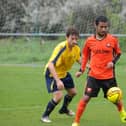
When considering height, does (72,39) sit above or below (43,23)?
above

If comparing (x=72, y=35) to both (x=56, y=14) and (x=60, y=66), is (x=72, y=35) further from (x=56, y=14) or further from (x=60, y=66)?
(x=56, y=14)

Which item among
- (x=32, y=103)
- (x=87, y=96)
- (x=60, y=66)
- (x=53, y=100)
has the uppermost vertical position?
(x=60, y=66)

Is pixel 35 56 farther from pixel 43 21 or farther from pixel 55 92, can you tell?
pixel 55 92

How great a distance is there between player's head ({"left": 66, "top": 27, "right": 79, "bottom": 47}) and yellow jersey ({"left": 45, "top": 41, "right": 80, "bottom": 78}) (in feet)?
0.51

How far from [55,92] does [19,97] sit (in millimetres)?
2753

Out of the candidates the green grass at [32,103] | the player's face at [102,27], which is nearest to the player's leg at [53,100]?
the green grass at [32,103]

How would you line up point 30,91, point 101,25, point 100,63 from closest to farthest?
point 101,25
point 100,63
point 30,91

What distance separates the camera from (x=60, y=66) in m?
8.99

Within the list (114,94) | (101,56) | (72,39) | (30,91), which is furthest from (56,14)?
(114,94)

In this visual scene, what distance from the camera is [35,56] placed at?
19.4m

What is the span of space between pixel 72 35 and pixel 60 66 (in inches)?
27.3

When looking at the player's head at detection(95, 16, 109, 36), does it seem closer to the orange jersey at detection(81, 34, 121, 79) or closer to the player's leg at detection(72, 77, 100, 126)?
the orange jersey at detection(81, 34, 121, 79)

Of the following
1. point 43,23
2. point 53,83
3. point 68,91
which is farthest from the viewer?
point 43,23

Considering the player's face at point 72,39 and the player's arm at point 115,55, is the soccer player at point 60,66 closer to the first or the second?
the player's face at point 72,39
